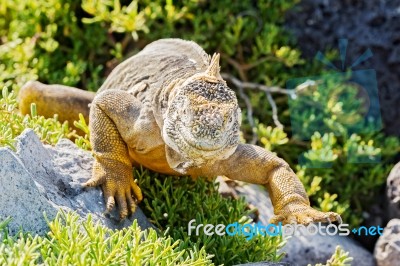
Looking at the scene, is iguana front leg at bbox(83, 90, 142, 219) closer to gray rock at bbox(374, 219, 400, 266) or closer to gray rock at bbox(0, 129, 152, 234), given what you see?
gray rock at bbox(0, 129, 152, 234)

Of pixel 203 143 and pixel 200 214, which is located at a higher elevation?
pixel 203 143

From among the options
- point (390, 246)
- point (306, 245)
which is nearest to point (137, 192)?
point (306, 245)

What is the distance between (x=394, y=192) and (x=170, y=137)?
2.25 m

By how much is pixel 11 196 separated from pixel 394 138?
3.42 meters

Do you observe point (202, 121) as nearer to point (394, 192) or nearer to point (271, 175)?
point (271, 175)

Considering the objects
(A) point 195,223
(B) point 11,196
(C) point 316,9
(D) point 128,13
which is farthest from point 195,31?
(B) point 11,196

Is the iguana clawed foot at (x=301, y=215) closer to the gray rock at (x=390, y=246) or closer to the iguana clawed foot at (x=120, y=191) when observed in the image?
the iguana clawed foot at (x=120, y=191)

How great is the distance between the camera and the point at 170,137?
321 cm

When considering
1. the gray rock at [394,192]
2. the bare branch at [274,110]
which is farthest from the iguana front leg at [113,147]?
the gray rock at [394,192]

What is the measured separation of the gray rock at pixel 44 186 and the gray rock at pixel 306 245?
3.66 ft

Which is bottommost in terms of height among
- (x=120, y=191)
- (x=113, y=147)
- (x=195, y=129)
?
(x=120, y=191)

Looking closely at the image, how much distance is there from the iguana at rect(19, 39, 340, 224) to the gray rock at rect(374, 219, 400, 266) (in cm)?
110

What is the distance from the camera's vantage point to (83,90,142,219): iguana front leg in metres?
3.67

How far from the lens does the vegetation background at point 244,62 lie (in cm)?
526
